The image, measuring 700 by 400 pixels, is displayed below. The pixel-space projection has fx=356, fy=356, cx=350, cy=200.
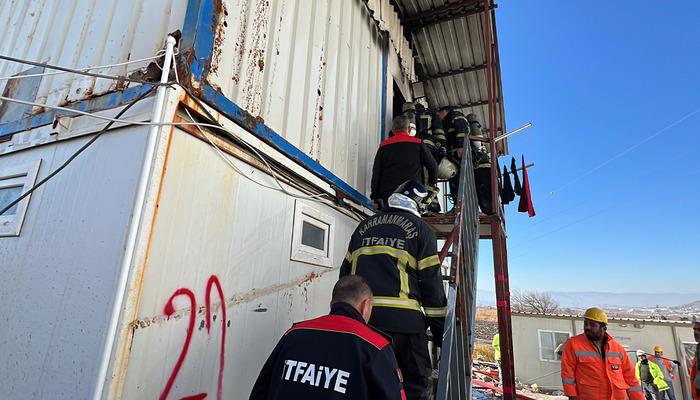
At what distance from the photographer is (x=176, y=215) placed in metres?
1.93

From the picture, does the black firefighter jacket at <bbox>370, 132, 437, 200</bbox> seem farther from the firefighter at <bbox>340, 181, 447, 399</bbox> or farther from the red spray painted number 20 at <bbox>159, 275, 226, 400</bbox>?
the red spray painted number 20 at <bbox>159, 275, 226, 400</bbox>

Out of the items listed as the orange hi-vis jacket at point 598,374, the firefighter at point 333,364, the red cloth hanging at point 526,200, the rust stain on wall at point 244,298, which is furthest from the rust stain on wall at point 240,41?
the red cloth hanging at point 526,200

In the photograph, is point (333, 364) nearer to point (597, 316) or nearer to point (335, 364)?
point (335, 364)

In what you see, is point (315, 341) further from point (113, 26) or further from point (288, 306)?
point (113, 26)

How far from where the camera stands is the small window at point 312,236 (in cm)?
297

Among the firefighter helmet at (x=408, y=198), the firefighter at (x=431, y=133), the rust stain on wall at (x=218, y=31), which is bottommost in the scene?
the firefighter helmet at (x=408, y=198)

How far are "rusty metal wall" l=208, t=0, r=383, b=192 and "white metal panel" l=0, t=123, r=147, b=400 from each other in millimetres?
809

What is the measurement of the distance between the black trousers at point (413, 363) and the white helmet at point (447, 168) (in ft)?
10.7

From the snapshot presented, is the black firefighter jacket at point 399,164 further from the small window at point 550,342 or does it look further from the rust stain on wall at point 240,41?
the small window at point 550,342

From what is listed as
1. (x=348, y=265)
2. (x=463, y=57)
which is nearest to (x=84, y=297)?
(x=348, y=265)

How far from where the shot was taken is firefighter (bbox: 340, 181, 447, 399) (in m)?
2.24

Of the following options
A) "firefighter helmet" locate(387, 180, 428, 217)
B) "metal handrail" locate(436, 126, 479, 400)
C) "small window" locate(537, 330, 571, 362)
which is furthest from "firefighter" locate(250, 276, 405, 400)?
"small window" locate(537, 330, 571, 362)

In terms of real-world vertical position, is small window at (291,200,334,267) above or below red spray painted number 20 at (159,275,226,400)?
above

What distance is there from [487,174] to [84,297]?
4749 mm
